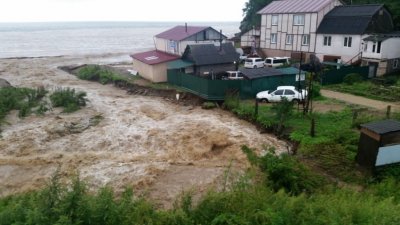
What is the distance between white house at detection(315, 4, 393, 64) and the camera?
1425 inches

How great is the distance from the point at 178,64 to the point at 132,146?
1523 cm

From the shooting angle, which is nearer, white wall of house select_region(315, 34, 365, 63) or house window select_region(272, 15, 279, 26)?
white wall of house select_region(315, 34, 365, 63)

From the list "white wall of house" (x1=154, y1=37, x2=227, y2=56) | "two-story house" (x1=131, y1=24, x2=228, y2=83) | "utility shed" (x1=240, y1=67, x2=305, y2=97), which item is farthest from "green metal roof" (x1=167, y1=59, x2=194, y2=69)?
"utility shed" (x1=240, y1=67, x2=305, y2=97)

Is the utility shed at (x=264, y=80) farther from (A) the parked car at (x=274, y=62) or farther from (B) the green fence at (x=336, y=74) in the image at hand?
(A) the parked car at (x=274, y=62)

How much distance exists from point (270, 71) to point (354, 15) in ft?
52.7

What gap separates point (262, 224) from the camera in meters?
8.00

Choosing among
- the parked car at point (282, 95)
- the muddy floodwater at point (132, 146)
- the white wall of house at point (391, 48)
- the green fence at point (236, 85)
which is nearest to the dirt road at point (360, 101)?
the green fence at point (236, 85)

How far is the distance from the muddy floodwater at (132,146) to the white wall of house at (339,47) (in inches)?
772

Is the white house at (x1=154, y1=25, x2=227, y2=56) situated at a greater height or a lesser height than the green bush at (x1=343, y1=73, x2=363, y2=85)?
greater

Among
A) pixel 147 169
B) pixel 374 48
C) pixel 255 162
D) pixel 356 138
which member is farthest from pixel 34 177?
pixel 374 48

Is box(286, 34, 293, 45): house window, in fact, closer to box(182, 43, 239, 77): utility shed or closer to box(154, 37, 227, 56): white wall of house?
box(154, 37, 227, 56): white wall of house

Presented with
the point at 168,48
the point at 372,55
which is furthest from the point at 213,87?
the point at 372,55

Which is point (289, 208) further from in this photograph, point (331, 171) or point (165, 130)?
point (165, 130)

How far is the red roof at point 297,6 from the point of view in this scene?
3997 cm
